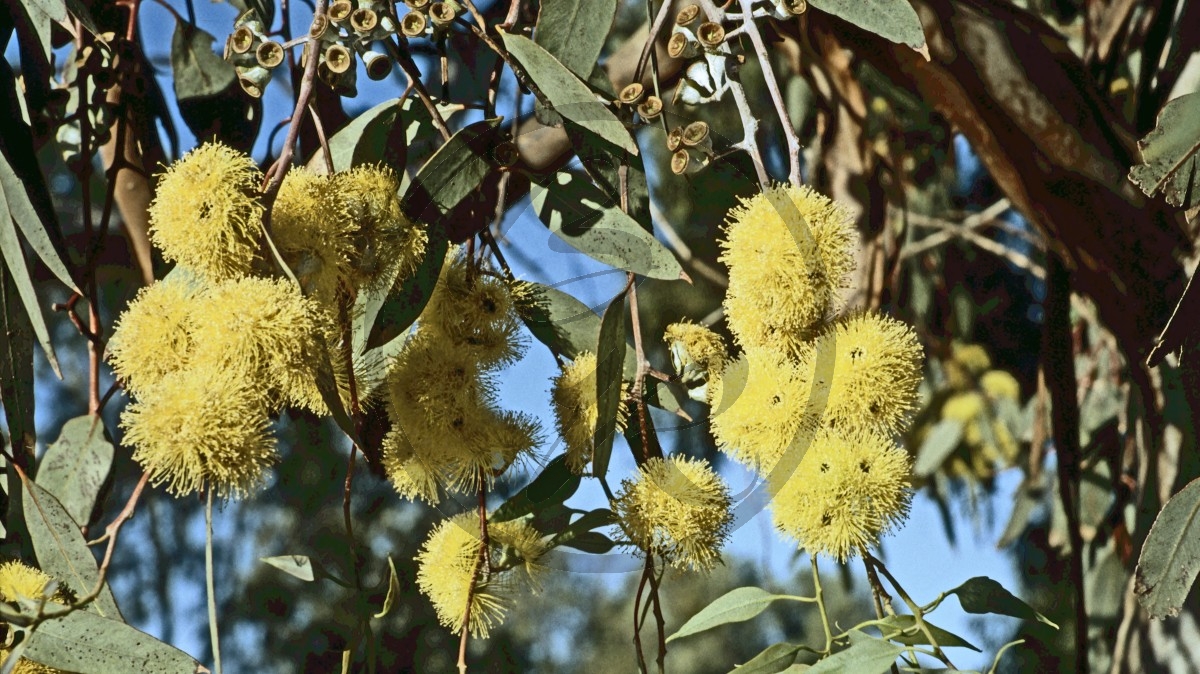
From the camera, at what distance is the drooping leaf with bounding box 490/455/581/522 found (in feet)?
2.43

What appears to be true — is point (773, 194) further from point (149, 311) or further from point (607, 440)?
point (149, 311)

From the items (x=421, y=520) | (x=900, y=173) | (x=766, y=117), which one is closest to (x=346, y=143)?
(x=766, y=117)

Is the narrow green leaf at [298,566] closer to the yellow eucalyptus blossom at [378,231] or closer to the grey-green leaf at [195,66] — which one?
the yellow eucalyptus blossom at [378,231]

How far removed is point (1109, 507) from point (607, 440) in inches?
41.3

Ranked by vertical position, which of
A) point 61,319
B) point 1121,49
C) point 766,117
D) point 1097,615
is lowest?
point 1097,615

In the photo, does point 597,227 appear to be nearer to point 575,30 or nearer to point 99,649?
point 575,30

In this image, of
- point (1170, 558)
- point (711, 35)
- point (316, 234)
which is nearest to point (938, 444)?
point (1170, 558)

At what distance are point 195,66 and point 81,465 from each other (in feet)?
1.61

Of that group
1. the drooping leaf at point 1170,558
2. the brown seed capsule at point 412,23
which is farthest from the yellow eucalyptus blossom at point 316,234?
the drooping leaf at point 1170,558

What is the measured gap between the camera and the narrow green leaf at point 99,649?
1.98 feet

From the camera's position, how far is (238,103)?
1119 millimetres

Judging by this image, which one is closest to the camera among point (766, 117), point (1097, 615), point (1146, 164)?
point (1146, 164)

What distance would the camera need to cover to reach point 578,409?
27.7 inches

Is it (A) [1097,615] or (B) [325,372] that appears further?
(A) [1097,615]
